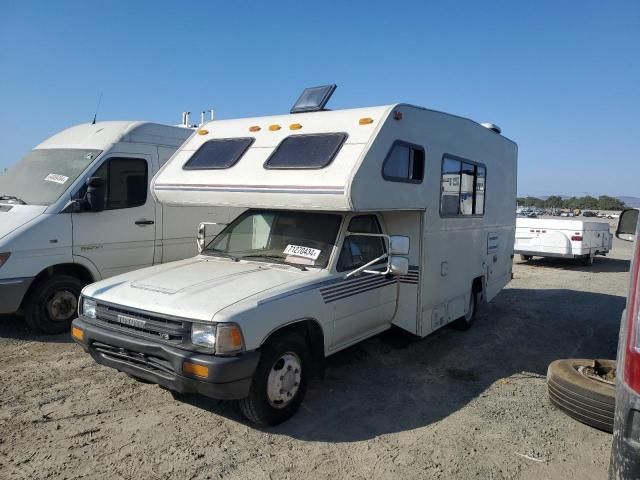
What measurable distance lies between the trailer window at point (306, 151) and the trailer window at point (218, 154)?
477 mm

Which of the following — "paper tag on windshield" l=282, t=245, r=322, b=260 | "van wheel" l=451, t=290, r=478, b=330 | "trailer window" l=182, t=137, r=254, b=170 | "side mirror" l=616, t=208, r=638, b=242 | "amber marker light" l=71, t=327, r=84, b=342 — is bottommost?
"van wheel" l=451, t=290, r=478, b=330

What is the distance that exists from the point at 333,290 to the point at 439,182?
2.15 metres

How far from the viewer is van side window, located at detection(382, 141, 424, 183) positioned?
16.4 ft

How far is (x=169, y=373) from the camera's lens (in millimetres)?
3848

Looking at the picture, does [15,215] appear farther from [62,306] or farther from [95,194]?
[62,306]

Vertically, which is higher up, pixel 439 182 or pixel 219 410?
pixel 439 182

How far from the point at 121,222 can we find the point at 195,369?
4.14 meters

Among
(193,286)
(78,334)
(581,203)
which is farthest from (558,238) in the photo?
(581,203)

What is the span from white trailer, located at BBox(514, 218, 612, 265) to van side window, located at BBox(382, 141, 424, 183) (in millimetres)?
11923

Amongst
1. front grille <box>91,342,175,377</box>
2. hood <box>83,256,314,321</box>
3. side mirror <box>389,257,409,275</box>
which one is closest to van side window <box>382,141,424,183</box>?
side mirror <box>389,257,409,275</box>

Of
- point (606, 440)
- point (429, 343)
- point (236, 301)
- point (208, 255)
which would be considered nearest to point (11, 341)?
point (208, 255)

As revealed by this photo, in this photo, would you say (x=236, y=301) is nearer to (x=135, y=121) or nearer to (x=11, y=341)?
(x=11, y=341)

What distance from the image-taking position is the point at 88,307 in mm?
4461

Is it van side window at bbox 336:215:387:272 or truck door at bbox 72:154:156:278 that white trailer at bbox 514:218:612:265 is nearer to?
van side window at bbox 336:215:387:272
